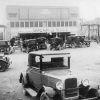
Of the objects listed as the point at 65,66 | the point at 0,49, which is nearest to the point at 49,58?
the point at 65,66

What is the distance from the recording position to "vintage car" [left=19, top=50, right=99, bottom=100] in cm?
695

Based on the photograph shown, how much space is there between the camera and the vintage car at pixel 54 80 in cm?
695

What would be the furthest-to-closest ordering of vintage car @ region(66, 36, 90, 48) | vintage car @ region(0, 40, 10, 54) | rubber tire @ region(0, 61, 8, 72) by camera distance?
1. vintage car @ region(66, 36, 90, 48)
2. vintage car @ region(0, 40, 10, 54)
3. rubber tire @ region(0, 61, 8, 72)

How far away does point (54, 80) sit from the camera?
7234mm

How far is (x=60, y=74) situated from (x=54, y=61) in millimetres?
792

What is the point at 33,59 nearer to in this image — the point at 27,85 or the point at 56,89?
the point at 27,85

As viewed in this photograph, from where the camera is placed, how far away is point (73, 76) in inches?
278

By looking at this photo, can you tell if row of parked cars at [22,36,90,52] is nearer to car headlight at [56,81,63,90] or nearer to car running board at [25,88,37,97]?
car running board at [25,88,37,97]

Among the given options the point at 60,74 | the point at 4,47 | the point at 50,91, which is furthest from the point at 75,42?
the point at 50,91

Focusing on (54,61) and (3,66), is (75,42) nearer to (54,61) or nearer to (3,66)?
(3,66)

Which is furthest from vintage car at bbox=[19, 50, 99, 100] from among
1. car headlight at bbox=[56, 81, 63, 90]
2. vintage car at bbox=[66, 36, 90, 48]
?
vintage car at bbox=[66, 36, 90, 48]

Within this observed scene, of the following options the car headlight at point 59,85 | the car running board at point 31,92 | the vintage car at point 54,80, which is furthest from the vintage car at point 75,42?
the car headlight at point 59,85

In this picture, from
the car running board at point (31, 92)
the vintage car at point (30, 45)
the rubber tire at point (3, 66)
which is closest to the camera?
the car running board at point (31, 92)

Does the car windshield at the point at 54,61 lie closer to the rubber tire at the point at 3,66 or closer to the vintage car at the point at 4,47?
the rubber tire at the point at 3,66
